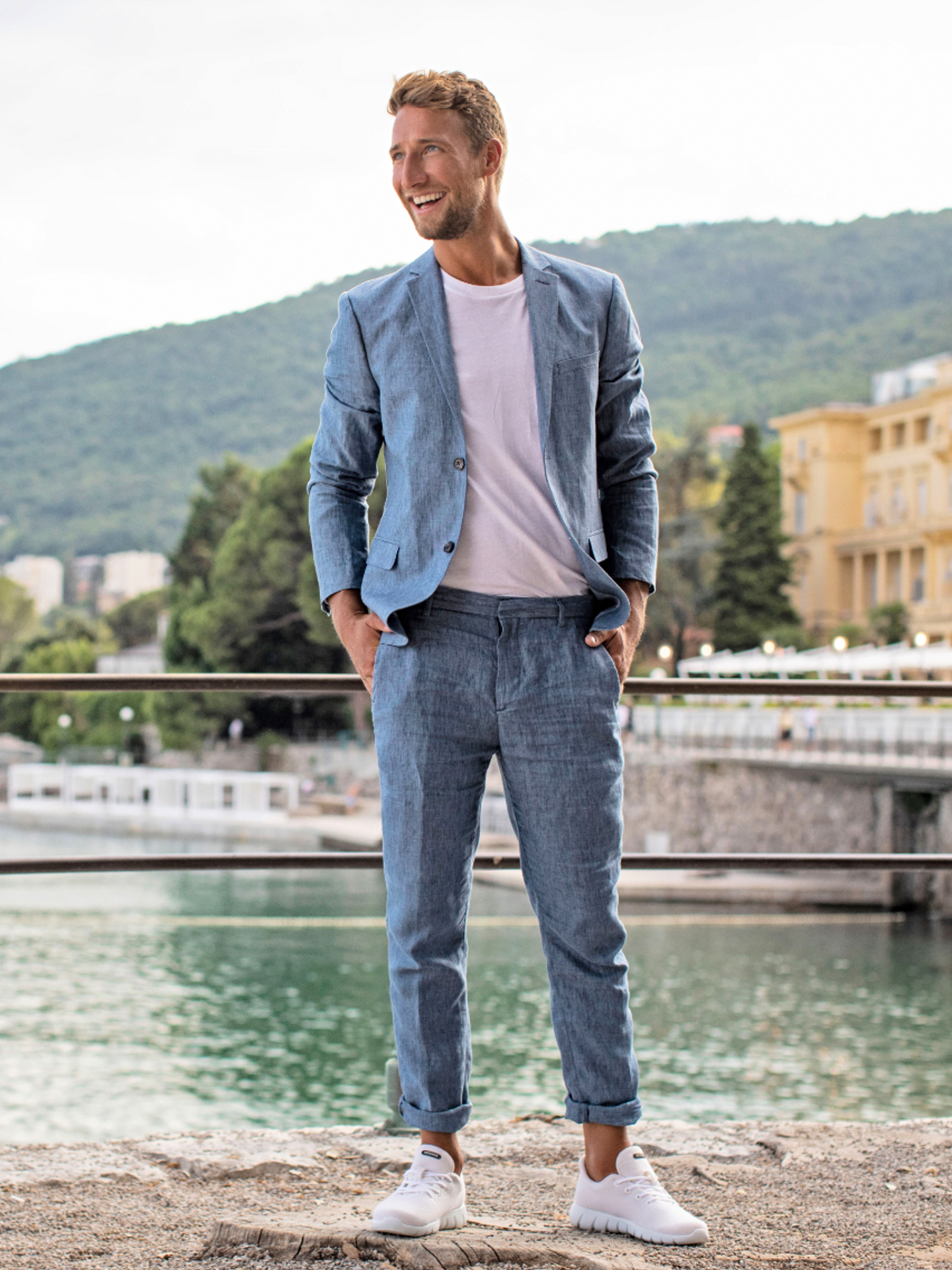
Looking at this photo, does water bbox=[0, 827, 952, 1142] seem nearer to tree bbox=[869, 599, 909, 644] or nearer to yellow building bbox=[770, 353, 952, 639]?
tree bbox=[869, 599, 909, 644]

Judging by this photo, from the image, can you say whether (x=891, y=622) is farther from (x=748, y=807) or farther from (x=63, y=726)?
(x=63, y=726)

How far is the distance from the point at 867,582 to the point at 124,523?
6929 centimetres

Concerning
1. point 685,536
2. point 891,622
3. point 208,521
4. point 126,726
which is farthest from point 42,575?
point 891,622

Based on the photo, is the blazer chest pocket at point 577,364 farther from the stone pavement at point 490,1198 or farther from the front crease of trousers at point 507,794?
the stone pavement at point 490,1198

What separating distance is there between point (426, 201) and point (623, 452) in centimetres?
40

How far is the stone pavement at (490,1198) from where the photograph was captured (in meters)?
1.59

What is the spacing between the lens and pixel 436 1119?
1.70m

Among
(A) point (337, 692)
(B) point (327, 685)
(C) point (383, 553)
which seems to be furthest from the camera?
(B) point (327, 685)

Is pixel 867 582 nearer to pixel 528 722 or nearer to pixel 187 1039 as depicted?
pixel 187 1039

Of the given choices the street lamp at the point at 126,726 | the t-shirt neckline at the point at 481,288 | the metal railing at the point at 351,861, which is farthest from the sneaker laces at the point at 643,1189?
the street lamp at the point at 126,726

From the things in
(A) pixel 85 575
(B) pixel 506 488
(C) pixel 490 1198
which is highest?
(A) pixel 85 575

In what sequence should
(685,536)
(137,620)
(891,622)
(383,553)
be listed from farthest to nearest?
(137,620)
(685,536)
(891,622)
(383,553)

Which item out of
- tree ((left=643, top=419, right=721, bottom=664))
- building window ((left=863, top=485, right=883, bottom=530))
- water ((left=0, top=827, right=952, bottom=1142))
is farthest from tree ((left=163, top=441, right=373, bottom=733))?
building window ((left=863, top=485, right=883, bottom=530))

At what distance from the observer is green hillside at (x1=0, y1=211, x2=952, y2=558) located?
84.6 m
